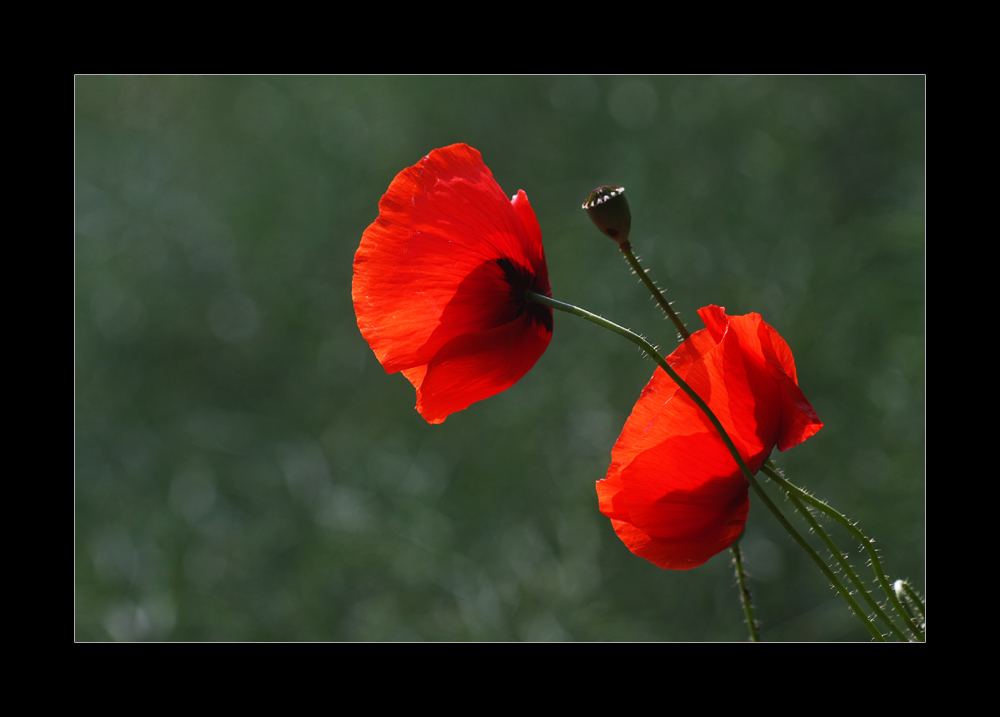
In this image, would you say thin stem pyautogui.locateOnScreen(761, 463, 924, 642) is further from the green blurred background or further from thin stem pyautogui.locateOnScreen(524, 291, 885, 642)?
the green blurred background

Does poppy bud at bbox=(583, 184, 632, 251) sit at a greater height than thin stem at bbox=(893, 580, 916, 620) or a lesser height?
greater

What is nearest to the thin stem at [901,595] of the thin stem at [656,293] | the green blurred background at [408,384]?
the thin stem at [656,293]

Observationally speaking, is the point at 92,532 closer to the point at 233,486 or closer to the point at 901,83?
the point at 233,486

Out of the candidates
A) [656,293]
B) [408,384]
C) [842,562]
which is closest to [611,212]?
[656,293]

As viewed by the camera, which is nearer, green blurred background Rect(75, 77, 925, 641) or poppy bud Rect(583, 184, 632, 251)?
poppy bud Rect(583, 184, 632, 251)

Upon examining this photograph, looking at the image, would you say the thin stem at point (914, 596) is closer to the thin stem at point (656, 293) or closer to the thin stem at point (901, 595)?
the thin stem at point (901, 595)

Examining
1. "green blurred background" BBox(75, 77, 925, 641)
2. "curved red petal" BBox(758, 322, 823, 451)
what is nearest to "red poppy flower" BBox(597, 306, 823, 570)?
"curved red petal" BBox(758, 322, 823, 451)

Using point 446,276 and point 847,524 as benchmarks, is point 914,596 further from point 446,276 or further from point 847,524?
point 446,276

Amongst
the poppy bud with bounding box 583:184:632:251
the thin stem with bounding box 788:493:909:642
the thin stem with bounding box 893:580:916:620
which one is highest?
the poppy bud with bounding box 583:184:632:251
